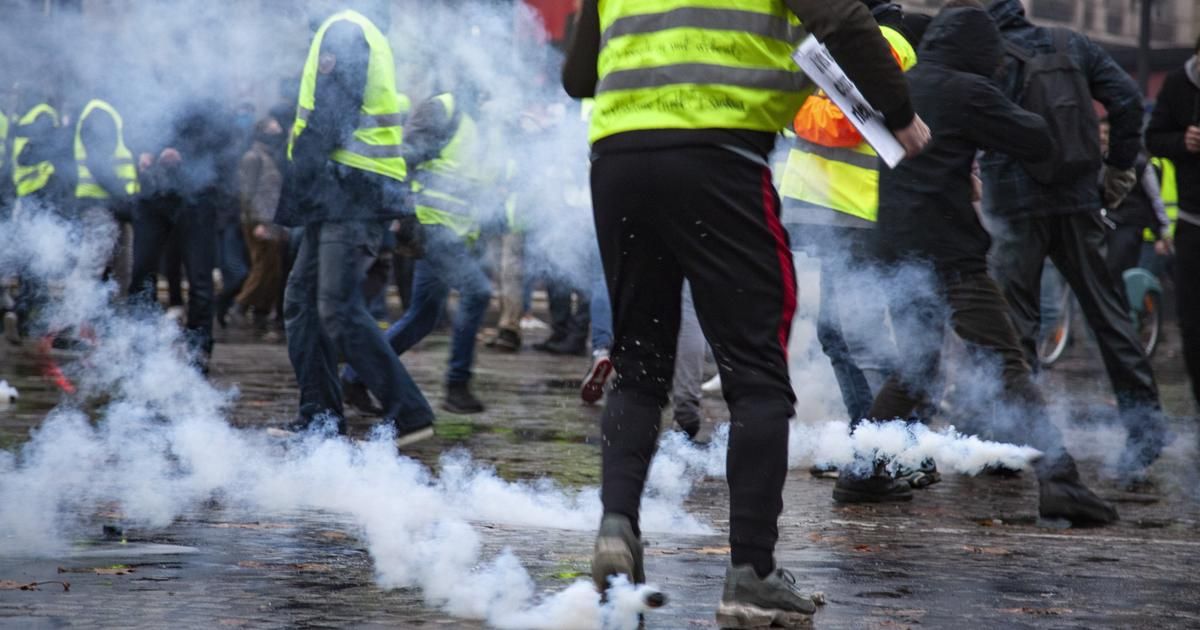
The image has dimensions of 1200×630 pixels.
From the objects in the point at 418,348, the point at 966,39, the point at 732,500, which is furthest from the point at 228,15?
the point at 418,348

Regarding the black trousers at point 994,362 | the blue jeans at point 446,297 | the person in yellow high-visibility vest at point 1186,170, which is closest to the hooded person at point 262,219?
the blue jeans at point 446,297

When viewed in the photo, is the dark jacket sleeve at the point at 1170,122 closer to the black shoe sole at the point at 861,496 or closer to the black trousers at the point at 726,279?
the black shoe sole at the point at 861,496

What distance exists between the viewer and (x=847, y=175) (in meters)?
6.33

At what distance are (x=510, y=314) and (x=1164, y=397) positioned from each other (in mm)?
5364

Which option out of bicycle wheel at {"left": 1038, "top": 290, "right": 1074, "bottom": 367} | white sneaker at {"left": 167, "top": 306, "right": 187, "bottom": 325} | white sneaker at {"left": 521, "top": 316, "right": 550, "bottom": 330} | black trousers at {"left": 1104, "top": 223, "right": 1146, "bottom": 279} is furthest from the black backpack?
white sneaker at {"left": 521, "top": 316, "right": 550, "bottom": 330}

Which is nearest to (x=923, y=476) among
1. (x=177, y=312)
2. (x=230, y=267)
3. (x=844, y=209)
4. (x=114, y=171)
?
(x=844, y=209)

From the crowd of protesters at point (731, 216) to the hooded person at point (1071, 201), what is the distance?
0.01 metres

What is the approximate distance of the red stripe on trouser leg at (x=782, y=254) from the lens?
395cm

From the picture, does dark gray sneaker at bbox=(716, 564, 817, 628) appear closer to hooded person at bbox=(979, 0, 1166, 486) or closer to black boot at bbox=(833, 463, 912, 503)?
black boot at bbox=(833, 463, 912, 503)

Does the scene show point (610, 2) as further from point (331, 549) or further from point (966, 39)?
point (966, 39)

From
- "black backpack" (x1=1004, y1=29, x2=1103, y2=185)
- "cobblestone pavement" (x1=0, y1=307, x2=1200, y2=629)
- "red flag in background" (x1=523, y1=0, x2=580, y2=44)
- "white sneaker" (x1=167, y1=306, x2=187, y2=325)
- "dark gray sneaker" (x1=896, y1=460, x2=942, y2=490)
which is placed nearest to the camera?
"cobblestone pavement" (x1=0, y1=307, x2=1200, y2=629)

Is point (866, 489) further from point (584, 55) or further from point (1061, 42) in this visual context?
point (584, 55)

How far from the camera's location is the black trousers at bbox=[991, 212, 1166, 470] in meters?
7.04

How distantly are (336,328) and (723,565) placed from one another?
3.12 meters
